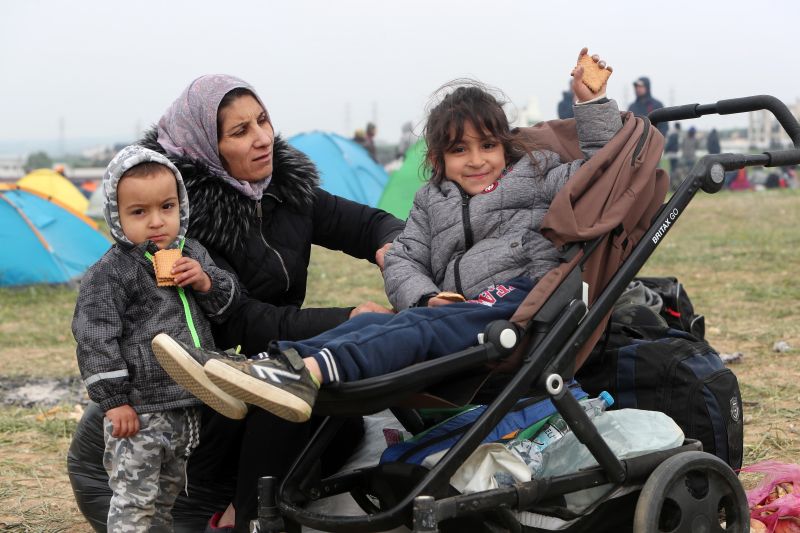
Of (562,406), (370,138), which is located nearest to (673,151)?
(370,138)

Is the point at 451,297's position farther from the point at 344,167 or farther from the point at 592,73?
the point at 344,167

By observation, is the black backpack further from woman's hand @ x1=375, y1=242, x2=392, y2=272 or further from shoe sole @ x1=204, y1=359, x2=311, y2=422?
shoe sole @ x1=204, y1=359, x2=311, y2=422

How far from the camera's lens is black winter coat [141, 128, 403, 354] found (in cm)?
318

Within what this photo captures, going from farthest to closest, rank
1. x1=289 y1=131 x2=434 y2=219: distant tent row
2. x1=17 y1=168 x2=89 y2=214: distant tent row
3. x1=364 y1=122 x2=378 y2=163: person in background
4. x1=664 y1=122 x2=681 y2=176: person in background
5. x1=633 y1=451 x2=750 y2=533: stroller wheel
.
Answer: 1. x1=664 y1=122 x2=681 y2=176: person in background
2. x1=364 y1=122 x2=378 y2=163: person in background
3. x1=17 y1=168 x2=89 y2=214: distant tent row
4. x1=289 y1=131 x2=434 y2=219: distant tent row
5. x1=633 y1=451 x2=750 y2=533: stroller wheel

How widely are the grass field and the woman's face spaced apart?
154 centimetres

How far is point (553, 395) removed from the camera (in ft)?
8.68

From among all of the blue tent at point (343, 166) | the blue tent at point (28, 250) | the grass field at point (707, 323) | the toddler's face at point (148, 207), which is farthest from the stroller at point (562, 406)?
the blue tent at point (343, 166)

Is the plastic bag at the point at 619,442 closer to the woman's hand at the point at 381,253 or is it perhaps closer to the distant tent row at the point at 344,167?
the woman's hand at the point at 381,253

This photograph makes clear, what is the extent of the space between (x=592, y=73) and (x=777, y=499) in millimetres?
1511

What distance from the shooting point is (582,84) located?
3.05m

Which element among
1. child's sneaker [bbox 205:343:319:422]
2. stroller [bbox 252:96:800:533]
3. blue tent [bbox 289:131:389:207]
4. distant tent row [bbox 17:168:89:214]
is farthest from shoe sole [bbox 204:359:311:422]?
distant tent row [bbox 17:168:89:214]

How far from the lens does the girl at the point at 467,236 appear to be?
2.58 metres

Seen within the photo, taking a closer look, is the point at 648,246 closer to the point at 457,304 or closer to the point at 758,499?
the point at 457,304

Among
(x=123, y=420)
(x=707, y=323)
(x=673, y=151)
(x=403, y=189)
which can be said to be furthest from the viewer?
(x=673, y=151)
